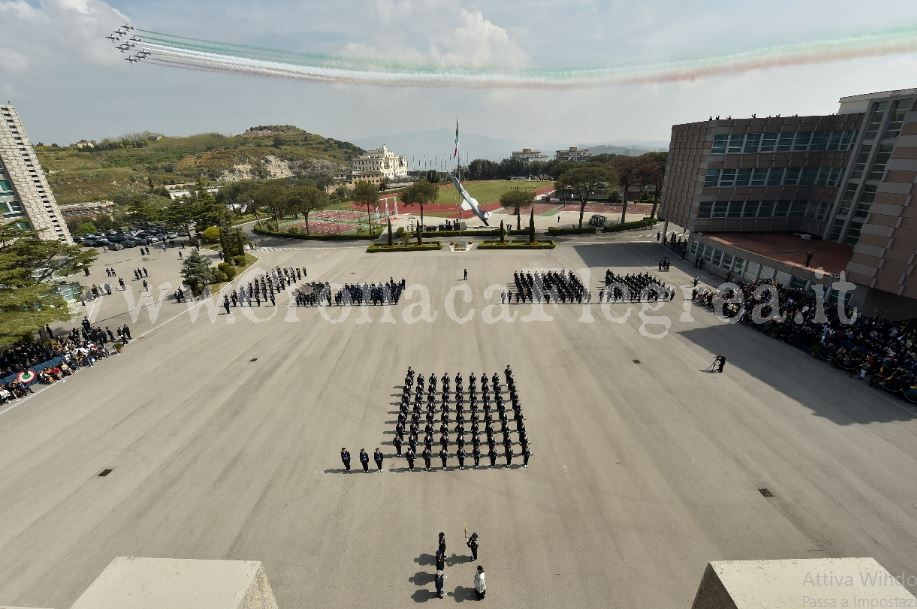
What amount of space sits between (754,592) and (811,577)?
1272 mm

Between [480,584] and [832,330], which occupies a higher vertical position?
[832,330]

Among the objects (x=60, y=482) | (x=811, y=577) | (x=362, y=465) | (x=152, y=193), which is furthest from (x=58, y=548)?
(x=152, y=193)

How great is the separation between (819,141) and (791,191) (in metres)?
5.03

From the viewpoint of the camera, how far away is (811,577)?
7.22 m

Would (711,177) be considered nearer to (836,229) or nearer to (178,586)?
(836,229)

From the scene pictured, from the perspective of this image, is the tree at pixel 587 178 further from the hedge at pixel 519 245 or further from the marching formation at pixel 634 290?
the marching formation at pixel 634 290

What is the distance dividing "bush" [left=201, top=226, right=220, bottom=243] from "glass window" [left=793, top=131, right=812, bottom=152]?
75307 millimetres

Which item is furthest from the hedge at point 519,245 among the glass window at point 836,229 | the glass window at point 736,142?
the glass window at point 836,229

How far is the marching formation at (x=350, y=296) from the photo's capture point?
34625 mm

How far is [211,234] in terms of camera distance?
60.7 m

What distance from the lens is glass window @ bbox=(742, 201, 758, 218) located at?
4166 cm

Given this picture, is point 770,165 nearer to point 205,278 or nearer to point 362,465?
point 362,465

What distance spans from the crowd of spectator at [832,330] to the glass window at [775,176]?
1466 cm

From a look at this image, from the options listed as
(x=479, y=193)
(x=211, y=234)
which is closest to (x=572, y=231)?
(x=211, y=234)
